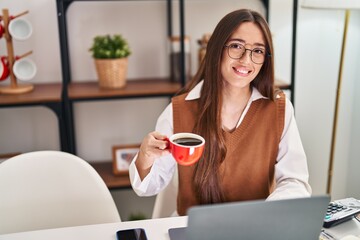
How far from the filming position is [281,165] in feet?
5.31

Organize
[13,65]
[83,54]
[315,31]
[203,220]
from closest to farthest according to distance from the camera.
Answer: [203,220]
[13,65]
[83,54]
[315,31]

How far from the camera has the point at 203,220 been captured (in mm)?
926

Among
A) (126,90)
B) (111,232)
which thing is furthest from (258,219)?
(126,90)

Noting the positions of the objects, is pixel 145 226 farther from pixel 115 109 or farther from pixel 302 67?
pixel 302 67

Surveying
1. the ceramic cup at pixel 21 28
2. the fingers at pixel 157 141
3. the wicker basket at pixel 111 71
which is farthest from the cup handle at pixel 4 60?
the fingers at pixel 157 141

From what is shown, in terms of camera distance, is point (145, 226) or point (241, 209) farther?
point (145, 226)

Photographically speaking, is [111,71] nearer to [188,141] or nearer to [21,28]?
[21,28]

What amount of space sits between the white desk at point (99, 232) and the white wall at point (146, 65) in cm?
118

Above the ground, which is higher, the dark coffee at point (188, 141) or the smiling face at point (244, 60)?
the smiling face at point (244, 60)

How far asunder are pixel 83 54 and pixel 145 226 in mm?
1285

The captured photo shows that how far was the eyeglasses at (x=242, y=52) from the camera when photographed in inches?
59.6

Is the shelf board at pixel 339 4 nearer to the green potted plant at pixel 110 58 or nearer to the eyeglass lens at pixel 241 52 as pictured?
the eyeglass lens at pixel 241 52

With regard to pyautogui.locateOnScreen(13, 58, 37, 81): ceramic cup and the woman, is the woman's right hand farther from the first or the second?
pyautogui.locateOnScreen(13, 58, 37, 81): ceramic cup

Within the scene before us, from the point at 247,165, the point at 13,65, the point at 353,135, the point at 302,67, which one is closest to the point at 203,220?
the point at 247,165
